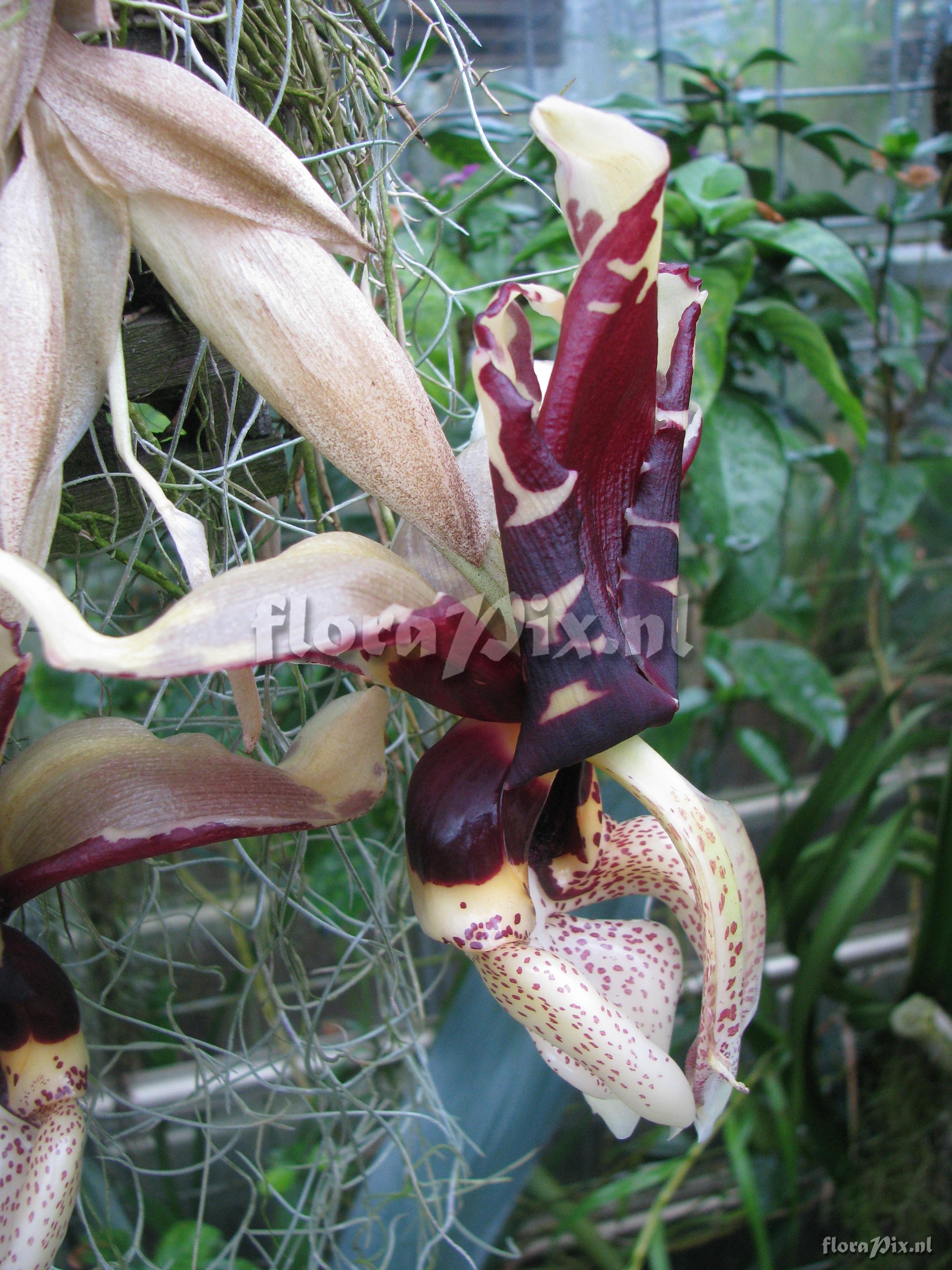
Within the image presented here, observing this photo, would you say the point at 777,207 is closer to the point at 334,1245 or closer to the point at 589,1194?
the point at 334,1245

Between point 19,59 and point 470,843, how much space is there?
252mm

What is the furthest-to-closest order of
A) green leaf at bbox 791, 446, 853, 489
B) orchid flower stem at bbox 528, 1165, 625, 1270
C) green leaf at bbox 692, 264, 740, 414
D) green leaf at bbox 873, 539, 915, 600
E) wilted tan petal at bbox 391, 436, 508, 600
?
1. green leaf at bbox 873, 539, 915, 600
2. orchid flower stem at bbox 528, 1165, 625, 1270
3. green leaf at bbox 791, 446, 853, 489
4. green leaf at bbox 692, 264, 740, 414
5. wilted tan petal at bbox 391, 436, 508, 600

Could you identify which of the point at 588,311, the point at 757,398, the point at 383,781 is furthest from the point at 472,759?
the point at 757,398

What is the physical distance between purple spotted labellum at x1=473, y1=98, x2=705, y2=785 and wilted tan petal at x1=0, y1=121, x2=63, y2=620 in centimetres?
12

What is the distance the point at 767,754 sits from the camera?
43.1 inches

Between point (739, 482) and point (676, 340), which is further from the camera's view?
point (739, 482)

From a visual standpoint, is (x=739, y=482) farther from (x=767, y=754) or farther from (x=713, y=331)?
(x=767, y=754)

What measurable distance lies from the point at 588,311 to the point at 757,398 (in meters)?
0.67

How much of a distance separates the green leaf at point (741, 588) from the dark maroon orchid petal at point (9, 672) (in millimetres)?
734

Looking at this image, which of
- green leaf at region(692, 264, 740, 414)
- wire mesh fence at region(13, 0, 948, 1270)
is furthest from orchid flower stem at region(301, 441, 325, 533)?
green leaf at region(692, 264, 740, 414)

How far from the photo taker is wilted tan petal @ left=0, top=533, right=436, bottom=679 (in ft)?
0.64

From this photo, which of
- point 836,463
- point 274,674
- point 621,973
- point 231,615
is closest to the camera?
point 231,615

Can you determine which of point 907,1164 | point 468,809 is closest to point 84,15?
point 468,809

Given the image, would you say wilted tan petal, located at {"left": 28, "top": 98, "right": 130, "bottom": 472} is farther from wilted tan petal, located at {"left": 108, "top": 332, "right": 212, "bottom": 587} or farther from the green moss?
the green moss
